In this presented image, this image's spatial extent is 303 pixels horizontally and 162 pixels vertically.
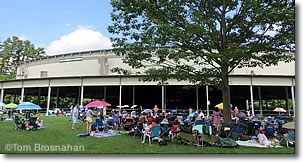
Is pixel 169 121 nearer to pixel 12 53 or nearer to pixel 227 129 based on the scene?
pixel 227 129

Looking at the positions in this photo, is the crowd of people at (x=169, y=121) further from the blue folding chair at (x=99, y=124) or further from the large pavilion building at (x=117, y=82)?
the large pavilion building at (x=117, y=82)

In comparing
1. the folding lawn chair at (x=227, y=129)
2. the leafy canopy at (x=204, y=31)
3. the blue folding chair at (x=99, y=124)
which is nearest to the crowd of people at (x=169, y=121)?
the folding lawn chair at (x=227, y=129)

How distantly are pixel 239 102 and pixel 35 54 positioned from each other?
53713 millimetres

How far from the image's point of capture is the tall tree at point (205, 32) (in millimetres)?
8414

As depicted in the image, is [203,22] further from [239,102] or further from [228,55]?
[239,102]

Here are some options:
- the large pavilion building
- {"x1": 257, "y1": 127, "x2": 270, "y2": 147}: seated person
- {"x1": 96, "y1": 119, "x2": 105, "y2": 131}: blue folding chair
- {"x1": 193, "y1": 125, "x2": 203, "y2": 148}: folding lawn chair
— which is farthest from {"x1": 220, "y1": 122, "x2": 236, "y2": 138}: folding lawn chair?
the large pavilion building

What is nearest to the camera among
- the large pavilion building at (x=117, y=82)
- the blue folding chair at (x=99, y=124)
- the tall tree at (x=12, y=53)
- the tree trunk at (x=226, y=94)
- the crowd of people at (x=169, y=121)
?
the crowd of people at (x=169, y=121)

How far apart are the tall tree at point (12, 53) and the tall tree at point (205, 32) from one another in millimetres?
47435

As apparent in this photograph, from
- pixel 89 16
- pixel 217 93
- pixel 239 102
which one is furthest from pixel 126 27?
pixel 239 102

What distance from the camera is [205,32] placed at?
8.74 metres

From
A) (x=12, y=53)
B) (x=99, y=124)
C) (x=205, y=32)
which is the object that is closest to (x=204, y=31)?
Answer: (x=205, y=32)

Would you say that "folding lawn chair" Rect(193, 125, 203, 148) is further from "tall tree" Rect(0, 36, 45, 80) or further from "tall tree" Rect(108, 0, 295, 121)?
"tall tree" Rect(0, 36, 45, 80)

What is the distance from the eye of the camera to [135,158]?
21.9 ft

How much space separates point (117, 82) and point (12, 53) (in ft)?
139
